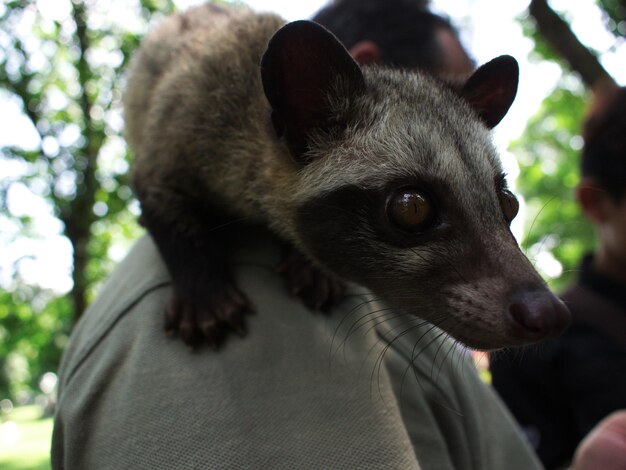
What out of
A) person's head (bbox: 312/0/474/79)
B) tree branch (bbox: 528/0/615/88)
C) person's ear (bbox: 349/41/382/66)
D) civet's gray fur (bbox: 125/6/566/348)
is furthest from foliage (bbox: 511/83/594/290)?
civet's gray fur (bbox: 125/6/566/348)

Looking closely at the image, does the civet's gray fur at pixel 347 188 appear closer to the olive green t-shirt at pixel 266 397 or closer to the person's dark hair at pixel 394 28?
the olive green t-shirt at pixel 266 397

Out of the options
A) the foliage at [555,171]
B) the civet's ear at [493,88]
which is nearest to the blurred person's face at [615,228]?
the civet's ear at [493,88]

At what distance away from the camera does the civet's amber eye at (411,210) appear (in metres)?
2.04

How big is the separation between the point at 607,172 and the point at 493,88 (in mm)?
2549

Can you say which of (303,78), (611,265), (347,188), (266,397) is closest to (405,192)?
(347,188)

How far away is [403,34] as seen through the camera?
12.3 ft

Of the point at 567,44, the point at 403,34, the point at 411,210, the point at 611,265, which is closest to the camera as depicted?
the point at 411,210

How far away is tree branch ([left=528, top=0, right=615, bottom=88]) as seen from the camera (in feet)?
23.2

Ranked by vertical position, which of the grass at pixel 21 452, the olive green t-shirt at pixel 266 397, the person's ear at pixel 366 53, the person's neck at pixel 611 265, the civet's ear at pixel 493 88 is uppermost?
the civet's ear at pixel 493 88

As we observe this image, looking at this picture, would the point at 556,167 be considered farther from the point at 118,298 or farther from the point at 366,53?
the point at 118,298

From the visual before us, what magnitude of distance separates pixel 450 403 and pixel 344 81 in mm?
1449

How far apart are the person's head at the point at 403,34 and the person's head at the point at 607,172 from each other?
151 cm

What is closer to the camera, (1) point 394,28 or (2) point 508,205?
(2) point 508,205

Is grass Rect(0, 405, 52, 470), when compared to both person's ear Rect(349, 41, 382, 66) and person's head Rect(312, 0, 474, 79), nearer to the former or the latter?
person's head Rect(312, 0, 474, 79)
